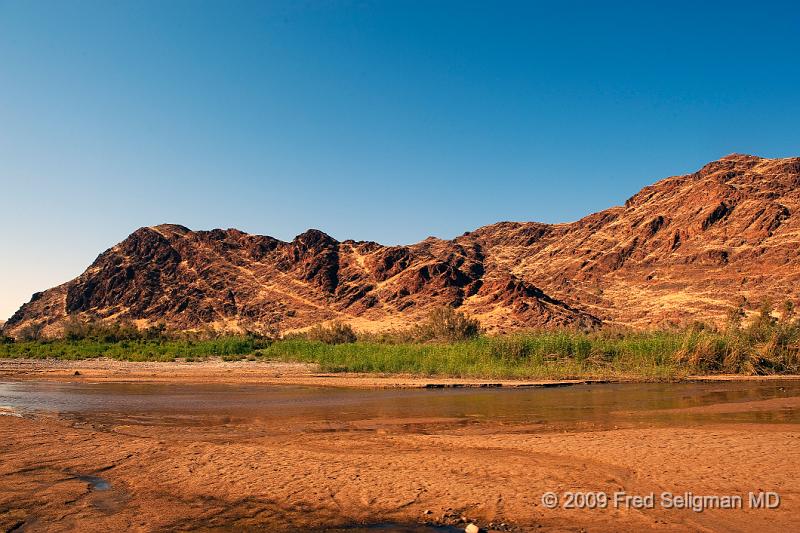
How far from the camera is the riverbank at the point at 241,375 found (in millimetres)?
23969

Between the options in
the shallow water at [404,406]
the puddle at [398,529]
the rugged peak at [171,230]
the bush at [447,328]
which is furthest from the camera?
the rugged peak at [171,230]

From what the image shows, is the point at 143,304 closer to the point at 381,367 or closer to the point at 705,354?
the point at 381,367

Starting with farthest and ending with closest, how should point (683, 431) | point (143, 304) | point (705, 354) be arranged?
point (143, 304)
point (705, 354)
point (683, 431)

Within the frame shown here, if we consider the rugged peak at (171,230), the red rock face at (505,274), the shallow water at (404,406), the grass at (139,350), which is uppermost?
the rugged peak at (171,230)

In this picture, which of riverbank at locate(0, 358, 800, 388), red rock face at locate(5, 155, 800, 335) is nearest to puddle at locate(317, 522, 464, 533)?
riverbank at locate(0, 358, 800, 388)

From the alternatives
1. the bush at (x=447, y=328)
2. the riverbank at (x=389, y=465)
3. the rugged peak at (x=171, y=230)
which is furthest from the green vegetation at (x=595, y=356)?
the rugged peak at (x=171, y=230)

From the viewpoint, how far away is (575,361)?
89.7ft

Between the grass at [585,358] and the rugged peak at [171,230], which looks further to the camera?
the rugged peak at [171,230]

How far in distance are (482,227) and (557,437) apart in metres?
103

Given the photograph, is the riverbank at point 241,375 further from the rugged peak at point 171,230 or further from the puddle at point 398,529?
the rugged peak at point 171,230

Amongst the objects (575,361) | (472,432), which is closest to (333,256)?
(575,361)

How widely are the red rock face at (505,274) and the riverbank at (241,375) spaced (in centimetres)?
2805

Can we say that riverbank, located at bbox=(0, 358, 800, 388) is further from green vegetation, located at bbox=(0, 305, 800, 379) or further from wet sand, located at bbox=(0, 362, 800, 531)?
wet sand, located at bbox=(0, 362, 800, 531)

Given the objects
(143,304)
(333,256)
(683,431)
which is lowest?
(683,431)
